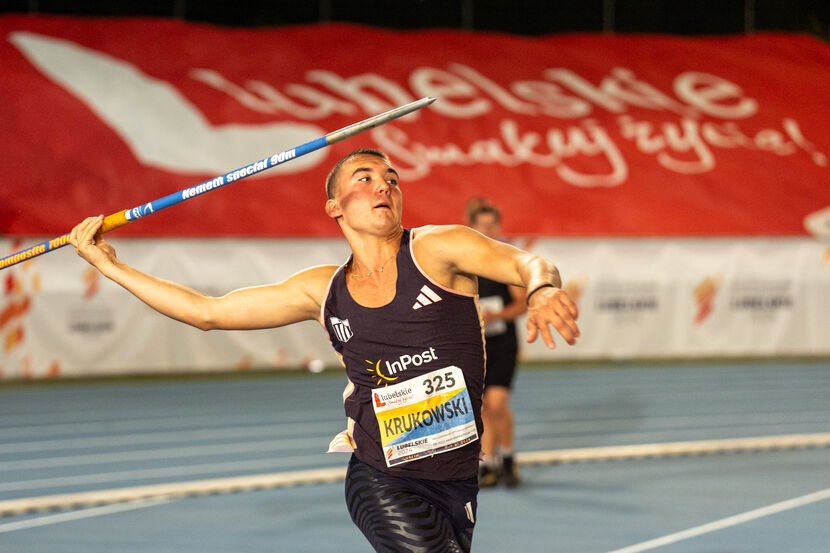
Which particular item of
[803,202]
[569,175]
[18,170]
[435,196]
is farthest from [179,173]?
[803,202]

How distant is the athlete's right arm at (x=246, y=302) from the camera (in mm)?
3709

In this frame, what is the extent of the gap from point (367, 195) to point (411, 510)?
3.42 ft

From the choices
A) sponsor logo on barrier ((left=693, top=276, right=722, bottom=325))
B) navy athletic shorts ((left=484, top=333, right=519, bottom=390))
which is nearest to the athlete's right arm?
navy athletic shorts ((left=484, top=333, right=519, bottom=390))

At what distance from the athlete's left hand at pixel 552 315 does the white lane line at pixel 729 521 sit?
10.3 ft

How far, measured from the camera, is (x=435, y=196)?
14.8 meters

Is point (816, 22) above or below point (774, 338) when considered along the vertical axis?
above

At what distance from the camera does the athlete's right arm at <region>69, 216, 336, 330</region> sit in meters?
3.71

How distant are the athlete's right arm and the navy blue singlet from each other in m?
0.16

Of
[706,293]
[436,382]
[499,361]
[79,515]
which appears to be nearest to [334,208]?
[436,382]

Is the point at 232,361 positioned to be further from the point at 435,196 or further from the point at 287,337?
the point at 435,196

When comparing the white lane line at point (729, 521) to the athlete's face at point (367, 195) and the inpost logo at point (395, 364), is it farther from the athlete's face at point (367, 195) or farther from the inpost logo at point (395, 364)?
the athlete's face at point (367, 195)

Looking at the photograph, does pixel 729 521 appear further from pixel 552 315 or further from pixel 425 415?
pixel 552 315

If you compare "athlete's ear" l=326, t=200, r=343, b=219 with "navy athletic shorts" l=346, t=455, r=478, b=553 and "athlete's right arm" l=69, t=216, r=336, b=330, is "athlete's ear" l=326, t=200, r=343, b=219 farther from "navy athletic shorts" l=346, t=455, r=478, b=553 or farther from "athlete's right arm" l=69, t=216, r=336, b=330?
"navy athletic shorts" l=346, t=455, r=478, b=553

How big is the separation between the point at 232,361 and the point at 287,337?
2.54ft
